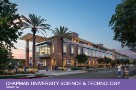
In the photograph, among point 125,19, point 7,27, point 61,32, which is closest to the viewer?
point 7,27

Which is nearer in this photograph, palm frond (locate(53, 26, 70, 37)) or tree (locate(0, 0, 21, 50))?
tree (locate(0, 0, 21, 50))

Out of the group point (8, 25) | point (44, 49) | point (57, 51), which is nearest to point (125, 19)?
point (8, 25)

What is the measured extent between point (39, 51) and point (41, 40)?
635 cm

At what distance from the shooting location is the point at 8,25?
A: 98.4 feet

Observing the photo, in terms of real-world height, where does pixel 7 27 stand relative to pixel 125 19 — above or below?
below

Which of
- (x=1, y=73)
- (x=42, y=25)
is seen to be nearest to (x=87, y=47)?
(x=42, y=25)

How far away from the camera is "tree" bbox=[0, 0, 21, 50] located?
28884 millimetres

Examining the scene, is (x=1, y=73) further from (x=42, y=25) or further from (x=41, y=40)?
(x=41, y=40)

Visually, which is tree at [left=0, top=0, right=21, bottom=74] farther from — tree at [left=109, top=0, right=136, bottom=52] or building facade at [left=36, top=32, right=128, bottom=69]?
building facade at [left=36, top=32, right=128, bottom=69]

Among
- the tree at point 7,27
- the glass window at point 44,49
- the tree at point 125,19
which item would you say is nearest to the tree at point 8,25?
the tree at point 7,27

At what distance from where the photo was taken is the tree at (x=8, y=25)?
94.8ft

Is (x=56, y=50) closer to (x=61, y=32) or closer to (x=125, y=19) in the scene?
(x=61, y=32)

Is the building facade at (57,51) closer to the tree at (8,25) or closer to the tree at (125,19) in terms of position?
the tree at (125,19)

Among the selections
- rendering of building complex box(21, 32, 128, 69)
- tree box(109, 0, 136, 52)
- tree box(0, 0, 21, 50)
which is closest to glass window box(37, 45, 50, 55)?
rendering of building complex box(21, 32, 128, 69)
